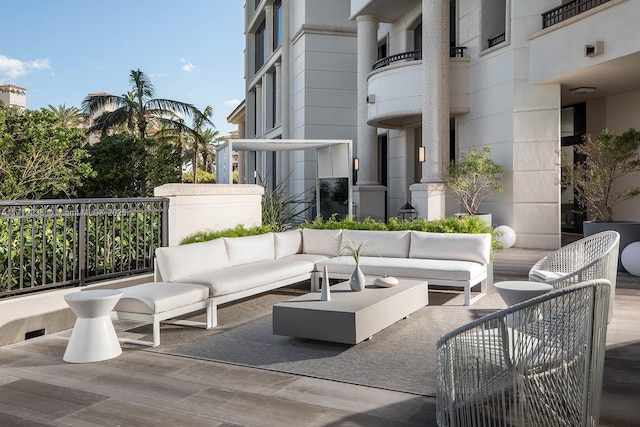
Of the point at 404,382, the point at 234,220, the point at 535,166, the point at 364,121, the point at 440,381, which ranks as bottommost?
the point at 404,382

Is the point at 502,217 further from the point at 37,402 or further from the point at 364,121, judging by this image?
the point at 37,402

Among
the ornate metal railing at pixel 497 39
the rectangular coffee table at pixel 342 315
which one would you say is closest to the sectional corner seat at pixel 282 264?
the rectangular coffee table at pixel 342 315

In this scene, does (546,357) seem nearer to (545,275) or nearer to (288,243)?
(545,275)

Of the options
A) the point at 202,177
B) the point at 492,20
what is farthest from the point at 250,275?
the point at 202,177

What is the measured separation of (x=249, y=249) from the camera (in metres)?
A: 6.95

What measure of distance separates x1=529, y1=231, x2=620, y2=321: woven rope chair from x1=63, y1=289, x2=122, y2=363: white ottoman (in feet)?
12.1

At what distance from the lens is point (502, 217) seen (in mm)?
12398

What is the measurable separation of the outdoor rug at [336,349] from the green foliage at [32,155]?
21.0 feet

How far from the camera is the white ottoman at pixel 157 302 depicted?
15.7 feet

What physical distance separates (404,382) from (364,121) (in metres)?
12.4

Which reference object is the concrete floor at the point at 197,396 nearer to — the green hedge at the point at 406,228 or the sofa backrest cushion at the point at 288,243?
the green hedge at the point at 406,228

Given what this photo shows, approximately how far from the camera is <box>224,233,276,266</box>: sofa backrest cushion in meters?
6.69

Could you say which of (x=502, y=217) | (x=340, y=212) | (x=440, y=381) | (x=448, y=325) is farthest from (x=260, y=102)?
(x=440, y=381)

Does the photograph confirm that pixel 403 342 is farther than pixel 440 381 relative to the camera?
Yes
